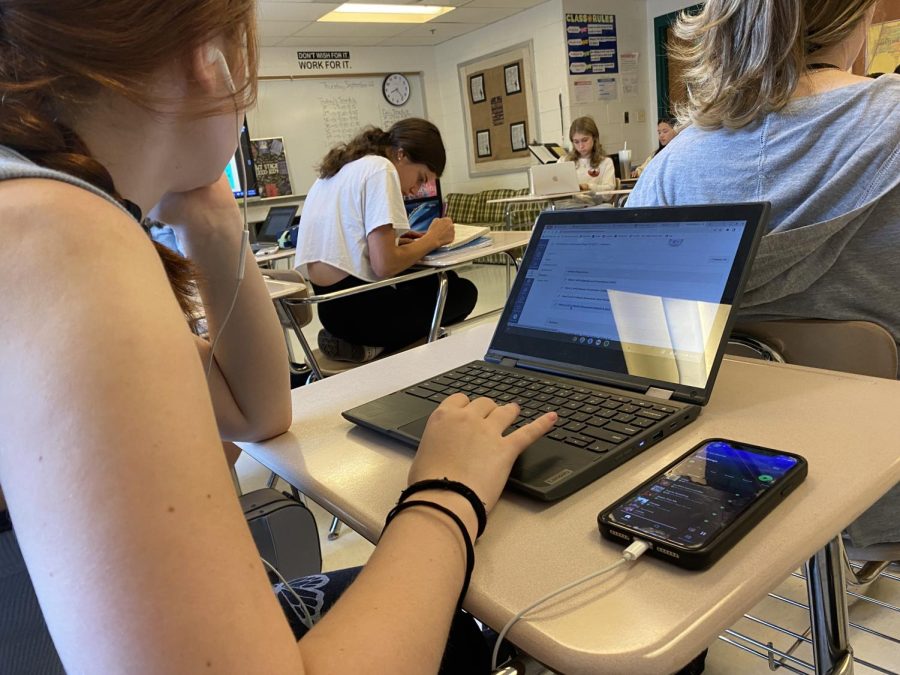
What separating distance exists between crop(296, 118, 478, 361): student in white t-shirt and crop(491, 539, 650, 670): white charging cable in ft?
5.81

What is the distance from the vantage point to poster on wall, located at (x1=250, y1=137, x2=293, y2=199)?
651cm

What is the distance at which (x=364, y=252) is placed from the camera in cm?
226

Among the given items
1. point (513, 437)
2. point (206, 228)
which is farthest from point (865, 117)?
point (206, 228)

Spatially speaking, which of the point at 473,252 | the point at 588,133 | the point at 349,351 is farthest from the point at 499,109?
the point at 349,351

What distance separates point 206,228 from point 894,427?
742 millimetres

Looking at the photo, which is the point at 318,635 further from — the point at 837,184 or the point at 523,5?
the point at 523,5

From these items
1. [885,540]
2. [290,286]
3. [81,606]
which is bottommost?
[885,540]

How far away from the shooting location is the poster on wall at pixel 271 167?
21.4ft

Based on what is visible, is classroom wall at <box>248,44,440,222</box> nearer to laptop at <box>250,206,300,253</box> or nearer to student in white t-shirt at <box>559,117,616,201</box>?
laptop at <box>250,206,300,253</box>

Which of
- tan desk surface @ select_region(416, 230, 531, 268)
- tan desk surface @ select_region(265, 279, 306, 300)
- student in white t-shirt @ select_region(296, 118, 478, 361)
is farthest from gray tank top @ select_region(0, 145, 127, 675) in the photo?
tan desk surface @ select_region(416, 230, 531, 268)

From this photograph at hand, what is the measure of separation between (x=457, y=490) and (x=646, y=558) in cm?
14

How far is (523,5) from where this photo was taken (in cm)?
611

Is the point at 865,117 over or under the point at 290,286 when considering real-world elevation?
over

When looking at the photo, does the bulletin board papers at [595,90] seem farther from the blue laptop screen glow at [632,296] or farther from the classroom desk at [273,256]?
the blue laptop screen glow at [632,296]
